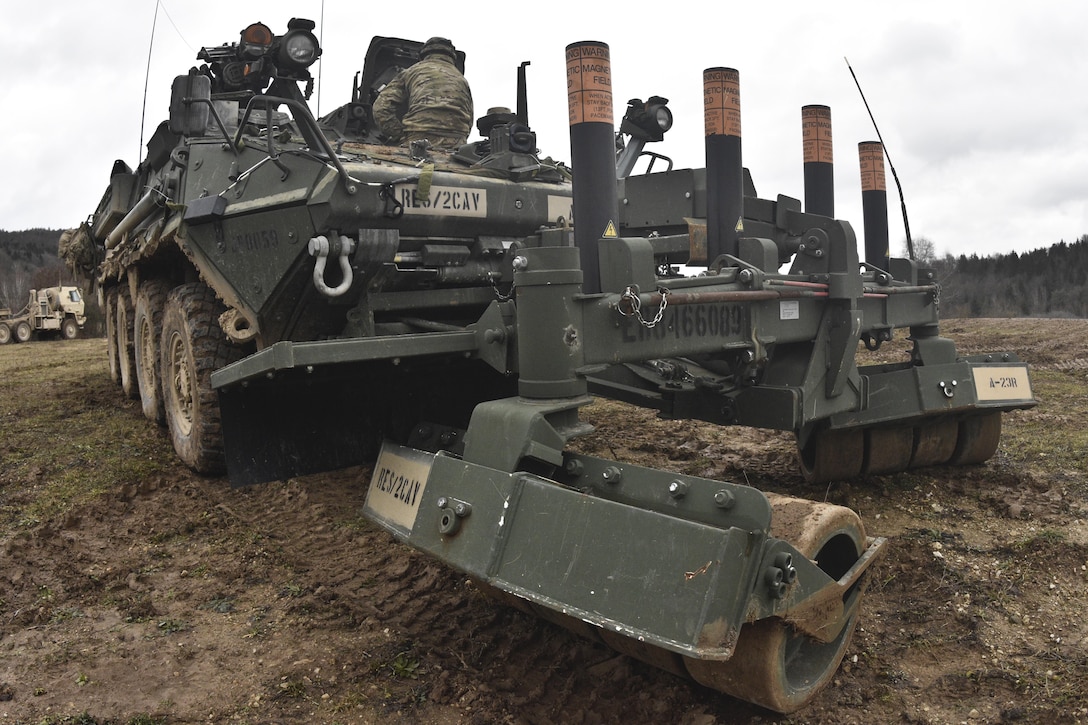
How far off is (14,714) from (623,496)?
205 cm

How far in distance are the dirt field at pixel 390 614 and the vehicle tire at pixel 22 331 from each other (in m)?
17.9

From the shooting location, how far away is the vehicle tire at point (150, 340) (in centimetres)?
665

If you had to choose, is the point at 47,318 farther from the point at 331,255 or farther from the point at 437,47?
the point at 331,255

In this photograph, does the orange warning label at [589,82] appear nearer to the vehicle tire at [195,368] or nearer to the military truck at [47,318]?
the vehicle tire at [195,368]

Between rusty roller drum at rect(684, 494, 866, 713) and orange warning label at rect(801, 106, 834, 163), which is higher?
orange warning label at rect(801, 106, 834, 163)

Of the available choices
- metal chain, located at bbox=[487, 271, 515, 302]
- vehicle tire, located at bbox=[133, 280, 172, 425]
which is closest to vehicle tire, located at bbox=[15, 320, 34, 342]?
vehicle tire, located at bbox=[133, 280, 172, 425]

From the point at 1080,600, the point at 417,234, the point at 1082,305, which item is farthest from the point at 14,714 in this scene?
the point at 1082,305

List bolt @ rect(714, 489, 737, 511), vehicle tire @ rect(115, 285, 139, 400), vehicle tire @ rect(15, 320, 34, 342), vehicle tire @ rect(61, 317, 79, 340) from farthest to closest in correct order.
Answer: vehicle tire @ rect(61, 317, 79, 340) → vehicle tire @ rect(15, 320, 34, 342) → vehicle tire @ rect(115, 285, 139, 400) → bolt @ rect(714, 489, 737, 511)

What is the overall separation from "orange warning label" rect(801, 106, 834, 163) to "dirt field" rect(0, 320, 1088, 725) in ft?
6.26

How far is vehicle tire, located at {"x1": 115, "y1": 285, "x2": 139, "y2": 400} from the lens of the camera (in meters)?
8.18

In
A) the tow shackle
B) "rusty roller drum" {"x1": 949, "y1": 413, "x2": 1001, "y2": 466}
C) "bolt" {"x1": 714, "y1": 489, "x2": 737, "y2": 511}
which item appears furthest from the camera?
"rusty roller drum" {"x1": 949, "y1": 413, "x2": 1001, "y2": 466}

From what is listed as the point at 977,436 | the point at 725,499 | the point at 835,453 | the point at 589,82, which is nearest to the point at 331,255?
the point at 589,82

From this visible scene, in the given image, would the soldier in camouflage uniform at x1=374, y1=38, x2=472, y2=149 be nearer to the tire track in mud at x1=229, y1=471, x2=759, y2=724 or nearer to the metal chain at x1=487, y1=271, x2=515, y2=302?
the metal chain at x1=487, y1=271, x2=515, y2=302

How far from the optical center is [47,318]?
2244 centimetres
